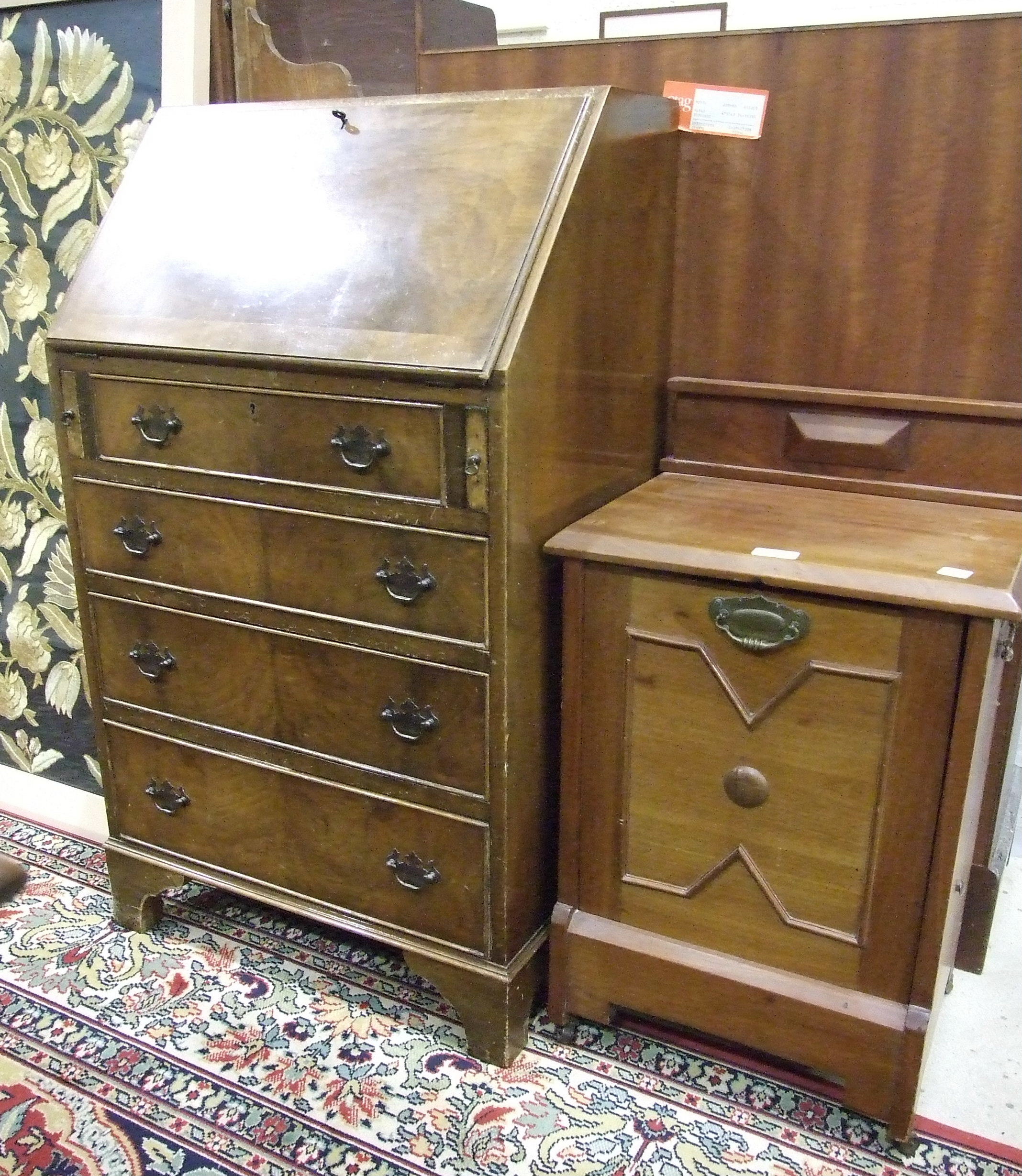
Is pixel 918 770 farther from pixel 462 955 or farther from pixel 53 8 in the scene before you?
pixel 53 8

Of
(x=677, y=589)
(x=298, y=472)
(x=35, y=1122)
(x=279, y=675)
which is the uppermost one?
(x=298, y=472)

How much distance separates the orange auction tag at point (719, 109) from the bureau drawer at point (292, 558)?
2.83 feet

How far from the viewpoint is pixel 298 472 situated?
158cm

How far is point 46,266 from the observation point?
2252mm

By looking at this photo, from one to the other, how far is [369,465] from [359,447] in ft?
0.10

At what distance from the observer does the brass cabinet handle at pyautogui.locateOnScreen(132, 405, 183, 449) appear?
5.48 feet

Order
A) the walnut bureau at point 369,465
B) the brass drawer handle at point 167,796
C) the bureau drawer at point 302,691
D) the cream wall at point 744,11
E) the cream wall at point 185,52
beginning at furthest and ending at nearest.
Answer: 1. the cream wall at point 744,11
2. the cream wall at point 185,52
3. the brass drawer handle at point 167,796
4. the bureau drawer at point 302,691
5. the walnut bureau at point 369,465

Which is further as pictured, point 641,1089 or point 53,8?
point 53,8

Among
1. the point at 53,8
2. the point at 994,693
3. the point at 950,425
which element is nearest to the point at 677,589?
the point at 994,693

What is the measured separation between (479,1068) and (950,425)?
128cm

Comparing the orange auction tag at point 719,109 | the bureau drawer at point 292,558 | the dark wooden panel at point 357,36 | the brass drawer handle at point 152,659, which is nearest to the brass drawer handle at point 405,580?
the bureau drawer at point 292,558

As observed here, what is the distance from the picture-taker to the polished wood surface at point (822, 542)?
1350mm

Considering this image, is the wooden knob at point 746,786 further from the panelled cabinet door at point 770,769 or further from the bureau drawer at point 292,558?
the bureau drawer at point 292,558

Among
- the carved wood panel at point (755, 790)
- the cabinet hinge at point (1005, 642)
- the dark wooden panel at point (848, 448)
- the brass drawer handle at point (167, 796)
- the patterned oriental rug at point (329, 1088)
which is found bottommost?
the patterned oriental rug at point (329, 1088)
